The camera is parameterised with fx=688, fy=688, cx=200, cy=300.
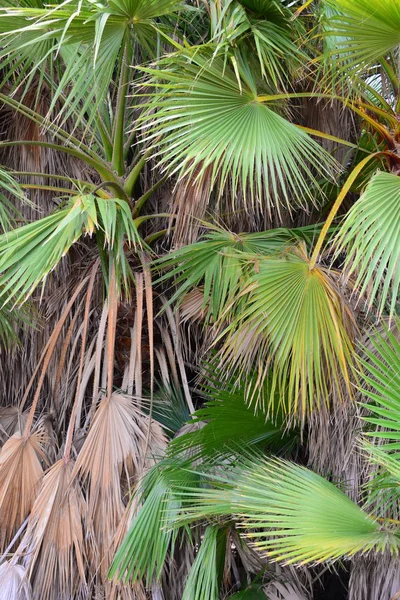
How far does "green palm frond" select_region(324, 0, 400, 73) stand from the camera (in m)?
2.00

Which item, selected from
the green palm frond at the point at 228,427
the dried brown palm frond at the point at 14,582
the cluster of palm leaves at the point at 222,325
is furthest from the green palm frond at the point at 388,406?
the dried brown palm frond at the point at 14,582

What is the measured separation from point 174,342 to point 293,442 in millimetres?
658

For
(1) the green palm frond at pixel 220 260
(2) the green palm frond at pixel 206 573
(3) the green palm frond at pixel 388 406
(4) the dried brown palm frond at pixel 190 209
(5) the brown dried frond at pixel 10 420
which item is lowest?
(2) the green palm frond at pixel 206 573

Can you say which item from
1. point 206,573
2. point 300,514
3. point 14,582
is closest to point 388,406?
point 300,514

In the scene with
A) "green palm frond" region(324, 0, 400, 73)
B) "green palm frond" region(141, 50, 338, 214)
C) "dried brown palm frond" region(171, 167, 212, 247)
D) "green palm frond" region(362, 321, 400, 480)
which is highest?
"green palm frond" region(324, 0, 400, 73)

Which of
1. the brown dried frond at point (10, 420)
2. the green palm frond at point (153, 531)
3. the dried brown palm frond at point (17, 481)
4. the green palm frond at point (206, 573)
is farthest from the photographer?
the brown dried frond at point (10, 420)

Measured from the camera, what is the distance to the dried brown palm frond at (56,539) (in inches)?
98.6

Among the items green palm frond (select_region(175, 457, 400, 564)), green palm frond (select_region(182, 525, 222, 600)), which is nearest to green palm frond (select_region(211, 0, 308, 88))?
green palm frond (select_region(175, 457, 400, 564))

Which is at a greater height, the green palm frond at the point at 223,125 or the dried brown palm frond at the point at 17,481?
the green palm frond at the point at 223,125

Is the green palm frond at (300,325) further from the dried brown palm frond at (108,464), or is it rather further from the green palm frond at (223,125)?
the dried brown palm frond at (108,464)

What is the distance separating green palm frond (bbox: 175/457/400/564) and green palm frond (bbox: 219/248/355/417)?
27 cm

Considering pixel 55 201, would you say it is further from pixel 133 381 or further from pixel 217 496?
pixel 217 496

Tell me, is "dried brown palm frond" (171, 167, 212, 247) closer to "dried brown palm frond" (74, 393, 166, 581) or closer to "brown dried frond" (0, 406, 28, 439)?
"dried brown palm frond" (74, 393, 166, 581)

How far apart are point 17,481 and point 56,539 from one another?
29 cm
